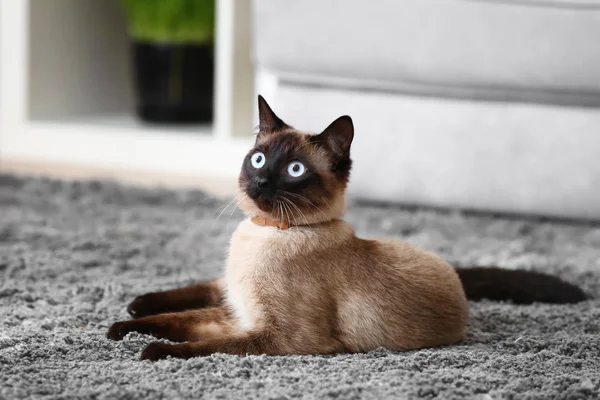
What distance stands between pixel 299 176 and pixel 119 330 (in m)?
0.33

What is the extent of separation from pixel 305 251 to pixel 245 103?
5.06ft

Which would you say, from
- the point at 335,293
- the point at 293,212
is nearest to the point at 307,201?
the point at 293,212

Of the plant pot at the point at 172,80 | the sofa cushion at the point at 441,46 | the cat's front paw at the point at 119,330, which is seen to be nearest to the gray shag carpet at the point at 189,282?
the cat's front paw at the point at 119,330

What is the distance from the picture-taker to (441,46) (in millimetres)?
1985

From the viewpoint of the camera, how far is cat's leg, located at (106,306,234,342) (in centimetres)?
114

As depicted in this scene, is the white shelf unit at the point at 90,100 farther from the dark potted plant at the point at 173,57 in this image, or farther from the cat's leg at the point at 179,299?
the cat's leg at the point at 179,299

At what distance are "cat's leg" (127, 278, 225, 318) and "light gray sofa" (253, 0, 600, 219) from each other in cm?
92

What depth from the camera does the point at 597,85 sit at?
1912mm

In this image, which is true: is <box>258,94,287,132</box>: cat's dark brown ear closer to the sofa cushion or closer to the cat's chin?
the cat's chin

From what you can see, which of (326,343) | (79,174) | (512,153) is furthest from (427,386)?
(79,174)

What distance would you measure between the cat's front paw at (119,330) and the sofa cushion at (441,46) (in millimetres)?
1117

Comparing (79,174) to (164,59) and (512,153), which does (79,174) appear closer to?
(164,59)

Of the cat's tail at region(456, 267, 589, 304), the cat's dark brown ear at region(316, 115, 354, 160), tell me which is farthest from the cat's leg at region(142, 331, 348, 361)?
the cat's tail at region(456, 267, 589, 304)

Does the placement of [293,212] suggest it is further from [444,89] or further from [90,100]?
[90,100]
